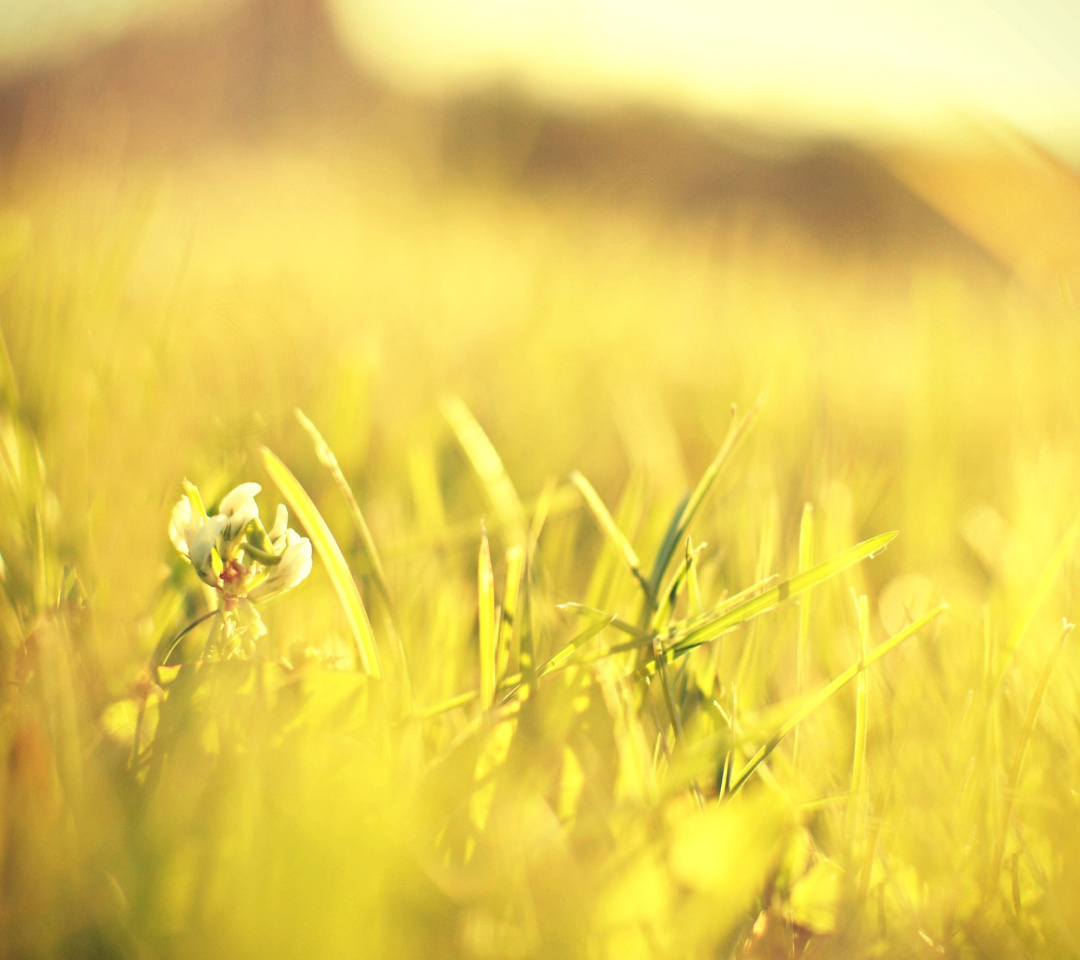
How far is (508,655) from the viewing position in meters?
0.50

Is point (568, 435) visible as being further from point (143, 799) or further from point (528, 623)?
point (143, 799)

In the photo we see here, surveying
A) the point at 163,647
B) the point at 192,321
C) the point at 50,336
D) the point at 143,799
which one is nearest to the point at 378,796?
the point at 143,799

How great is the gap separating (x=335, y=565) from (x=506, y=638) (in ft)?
0.34

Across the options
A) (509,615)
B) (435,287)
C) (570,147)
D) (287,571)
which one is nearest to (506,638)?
(509,615)

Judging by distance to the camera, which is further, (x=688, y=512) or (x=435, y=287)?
(x=435, y=287)

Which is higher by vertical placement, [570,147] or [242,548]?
[570,147]

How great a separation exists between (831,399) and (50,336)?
0.98 m

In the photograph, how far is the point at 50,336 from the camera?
0.77m

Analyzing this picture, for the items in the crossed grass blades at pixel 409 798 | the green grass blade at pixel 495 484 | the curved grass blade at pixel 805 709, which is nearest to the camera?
the crossed grass blades at pixel 409 798

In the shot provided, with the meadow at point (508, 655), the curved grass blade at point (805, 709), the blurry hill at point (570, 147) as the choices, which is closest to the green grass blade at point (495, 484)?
the meadow at point (508, 655)

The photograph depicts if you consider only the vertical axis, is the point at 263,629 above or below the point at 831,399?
below

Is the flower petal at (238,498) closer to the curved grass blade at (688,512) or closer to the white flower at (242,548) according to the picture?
the white flower at (242,548)

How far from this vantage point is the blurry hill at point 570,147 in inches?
78.7

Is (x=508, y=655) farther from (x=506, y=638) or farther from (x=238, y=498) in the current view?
(x=238, y=498)
